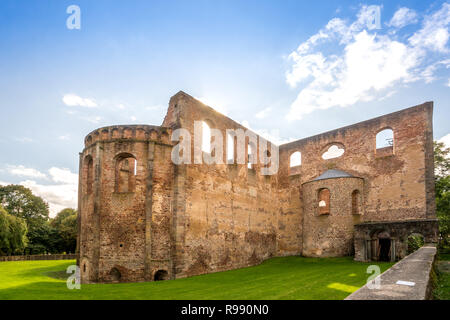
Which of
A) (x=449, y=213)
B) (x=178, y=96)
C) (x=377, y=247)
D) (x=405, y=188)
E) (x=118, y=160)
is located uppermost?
(x=178, y=96)

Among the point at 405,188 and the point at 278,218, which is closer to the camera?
the point at 405,188

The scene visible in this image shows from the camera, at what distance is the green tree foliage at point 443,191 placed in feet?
72.3

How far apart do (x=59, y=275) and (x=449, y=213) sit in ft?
81.4

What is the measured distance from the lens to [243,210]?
61.9ft

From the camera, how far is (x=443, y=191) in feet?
75.4

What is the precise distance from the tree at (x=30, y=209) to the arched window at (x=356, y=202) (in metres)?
39.2

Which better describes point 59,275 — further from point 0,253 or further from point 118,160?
point 0,253

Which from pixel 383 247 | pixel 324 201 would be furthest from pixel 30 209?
pixel 383 247

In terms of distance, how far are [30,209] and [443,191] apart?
4930 cm

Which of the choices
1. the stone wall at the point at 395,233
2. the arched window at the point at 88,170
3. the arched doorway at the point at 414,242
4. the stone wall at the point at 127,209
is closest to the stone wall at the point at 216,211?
the stone wall at the point at 127,209

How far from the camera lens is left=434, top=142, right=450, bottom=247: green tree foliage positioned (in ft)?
72.3

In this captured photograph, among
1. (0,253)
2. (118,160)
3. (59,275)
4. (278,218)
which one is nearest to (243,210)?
(278,218)

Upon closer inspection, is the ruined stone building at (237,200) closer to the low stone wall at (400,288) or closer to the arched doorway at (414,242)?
the arched doorway at (414,242)
